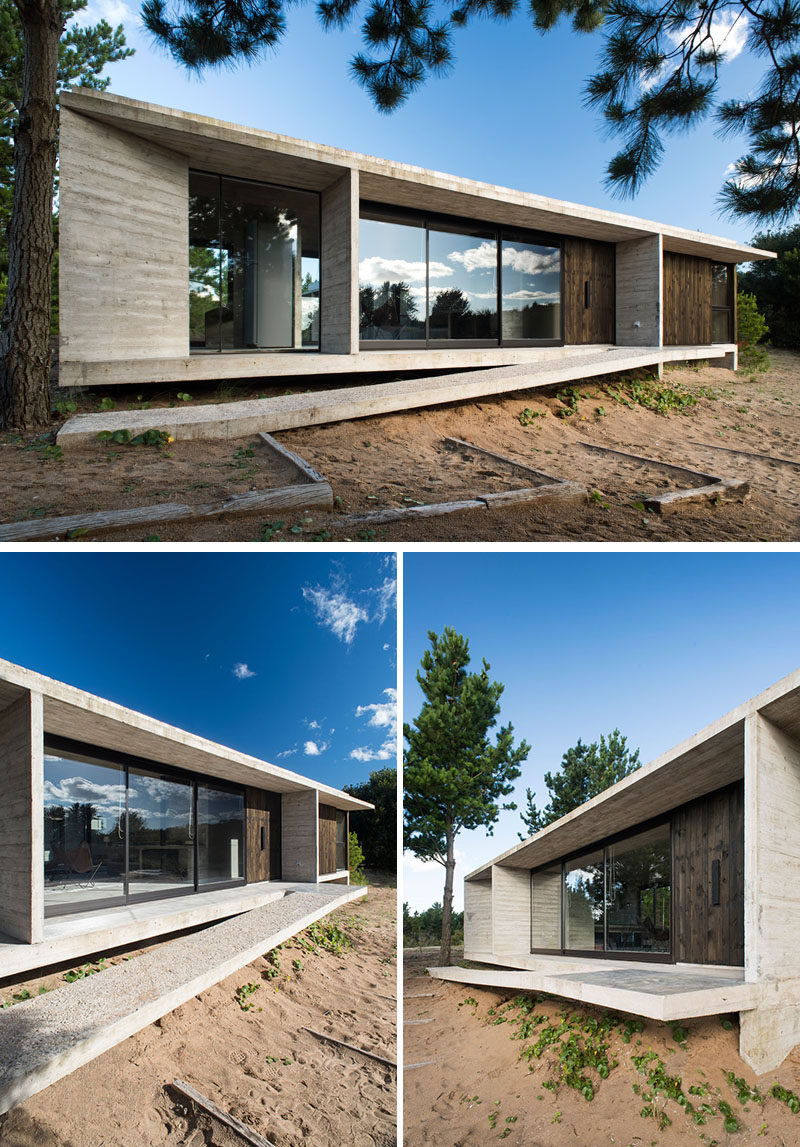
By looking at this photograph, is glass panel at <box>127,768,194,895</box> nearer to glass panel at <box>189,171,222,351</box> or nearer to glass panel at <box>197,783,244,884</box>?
glass panel at <box>197,783,244,884</box>

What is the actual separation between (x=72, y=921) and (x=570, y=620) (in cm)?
1345

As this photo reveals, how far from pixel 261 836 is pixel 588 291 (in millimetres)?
12490

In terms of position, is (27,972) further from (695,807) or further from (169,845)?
(695,807)

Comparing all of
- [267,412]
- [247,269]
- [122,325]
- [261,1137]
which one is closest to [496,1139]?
[261,1137]

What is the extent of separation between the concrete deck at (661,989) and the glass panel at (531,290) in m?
11.3

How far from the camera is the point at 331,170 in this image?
11.3 metres

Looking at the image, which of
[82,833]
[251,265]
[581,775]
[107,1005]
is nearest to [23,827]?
[107,1005]

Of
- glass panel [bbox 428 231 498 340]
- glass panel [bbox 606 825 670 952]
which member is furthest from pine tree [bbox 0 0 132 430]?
glass panel [bbox 606 825 670 952]

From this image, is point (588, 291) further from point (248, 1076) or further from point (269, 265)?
point (248, 1076)

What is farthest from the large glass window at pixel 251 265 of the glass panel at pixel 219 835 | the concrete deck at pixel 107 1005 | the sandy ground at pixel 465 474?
the concrete deck at pixel 107 1005

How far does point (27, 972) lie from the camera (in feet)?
20.4

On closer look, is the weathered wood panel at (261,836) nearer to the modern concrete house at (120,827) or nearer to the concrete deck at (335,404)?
the modern concrete house at (120,827)

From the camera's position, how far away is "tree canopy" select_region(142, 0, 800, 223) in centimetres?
775

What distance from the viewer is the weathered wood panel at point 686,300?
1709 centimetres
